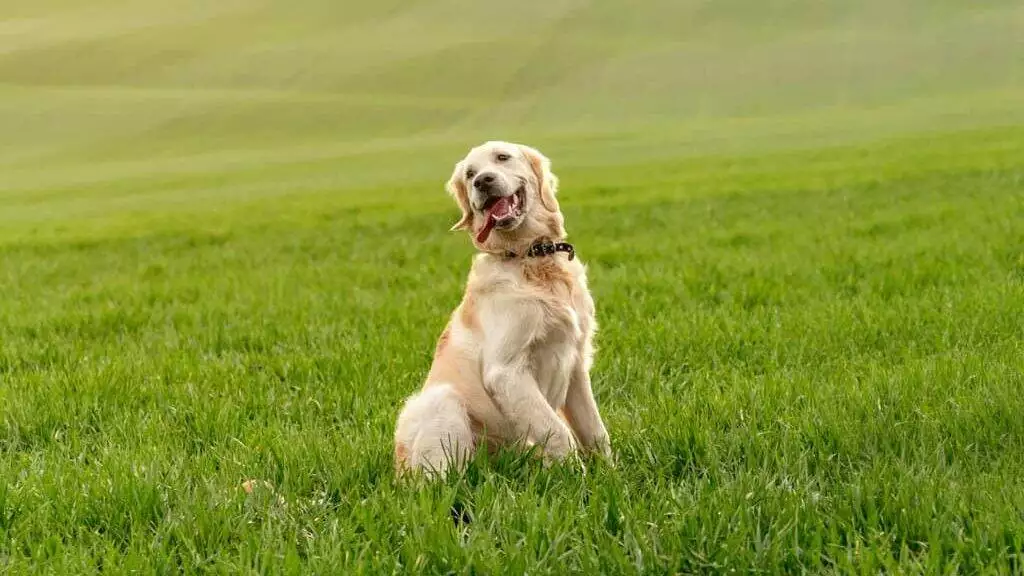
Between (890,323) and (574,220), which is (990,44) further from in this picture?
(890,323)

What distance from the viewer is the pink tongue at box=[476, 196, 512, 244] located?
12.1 ft

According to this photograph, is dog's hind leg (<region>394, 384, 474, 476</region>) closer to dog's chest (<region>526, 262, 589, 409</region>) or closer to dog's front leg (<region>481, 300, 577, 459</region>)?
dog's front leg (<region>481, 300, 577, 459</region>)

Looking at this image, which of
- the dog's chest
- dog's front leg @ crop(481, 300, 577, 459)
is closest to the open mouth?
the dog's chest

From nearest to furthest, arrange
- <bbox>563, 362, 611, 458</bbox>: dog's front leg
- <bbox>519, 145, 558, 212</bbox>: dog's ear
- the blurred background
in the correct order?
<bbox>563, 362, 611, 458</bbox>: dog's front leg → <bbox>519, 145, 558, 212</bbox>: dog's ear → the blurred background

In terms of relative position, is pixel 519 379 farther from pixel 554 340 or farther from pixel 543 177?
pixel 543 177

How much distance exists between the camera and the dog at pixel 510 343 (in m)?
3.33

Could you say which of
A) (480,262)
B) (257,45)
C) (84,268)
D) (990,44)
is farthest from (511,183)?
(257,45)

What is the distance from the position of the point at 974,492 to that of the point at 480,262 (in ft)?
6.58

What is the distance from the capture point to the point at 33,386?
5102 millimetres

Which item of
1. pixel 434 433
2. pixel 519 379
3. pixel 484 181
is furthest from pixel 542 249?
pixel 434 433

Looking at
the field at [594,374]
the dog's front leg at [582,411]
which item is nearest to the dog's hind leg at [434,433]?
the field at [594,374]

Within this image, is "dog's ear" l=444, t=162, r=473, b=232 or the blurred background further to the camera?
the blurred background

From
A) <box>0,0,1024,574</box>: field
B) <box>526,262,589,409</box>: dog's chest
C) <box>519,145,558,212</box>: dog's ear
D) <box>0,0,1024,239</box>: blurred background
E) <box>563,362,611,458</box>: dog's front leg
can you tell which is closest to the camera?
<box>0,0,1024,574</box>: field

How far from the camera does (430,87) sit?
163 feet
